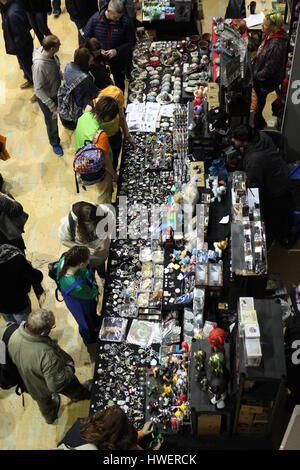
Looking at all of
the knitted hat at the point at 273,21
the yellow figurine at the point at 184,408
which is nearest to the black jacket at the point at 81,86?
the knitted hat at the point at 273,21

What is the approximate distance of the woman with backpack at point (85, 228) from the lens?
17.0ft

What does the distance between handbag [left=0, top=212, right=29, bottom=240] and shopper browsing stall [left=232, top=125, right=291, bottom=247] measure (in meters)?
2.51

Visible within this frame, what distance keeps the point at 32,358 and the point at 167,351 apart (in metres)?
1.31

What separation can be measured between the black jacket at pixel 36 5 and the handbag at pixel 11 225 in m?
4.85

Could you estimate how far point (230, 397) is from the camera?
14.2 feet

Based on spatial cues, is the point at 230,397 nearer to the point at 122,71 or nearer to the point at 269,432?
the point at 269,432

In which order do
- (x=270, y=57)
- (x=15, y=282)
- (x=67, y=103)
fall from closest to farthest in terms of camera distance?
(x=15, y=282), (x=67, y=103), (x=270, y=57)

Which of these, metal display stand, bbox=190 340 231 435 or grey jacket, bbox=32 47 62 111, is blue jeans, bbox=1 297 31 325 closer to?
metal display stand, bbox=190 340 231 435

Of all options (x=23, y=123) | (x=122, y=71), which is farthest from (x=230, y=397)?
(x=23, y=123)

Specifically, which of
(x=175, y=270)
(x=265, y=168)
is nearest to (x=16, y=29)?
(x=265, y=168)

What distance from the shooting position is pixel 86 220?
17.0 ft

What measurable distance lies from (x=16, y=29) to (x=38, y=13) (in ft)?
4.88

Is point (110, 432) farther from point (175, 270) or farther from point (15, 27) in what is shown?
point (15, 27)

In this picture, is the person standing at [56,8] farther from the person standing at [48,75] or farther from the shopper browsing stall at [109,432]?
the shopper browsing stall at [109,432]
